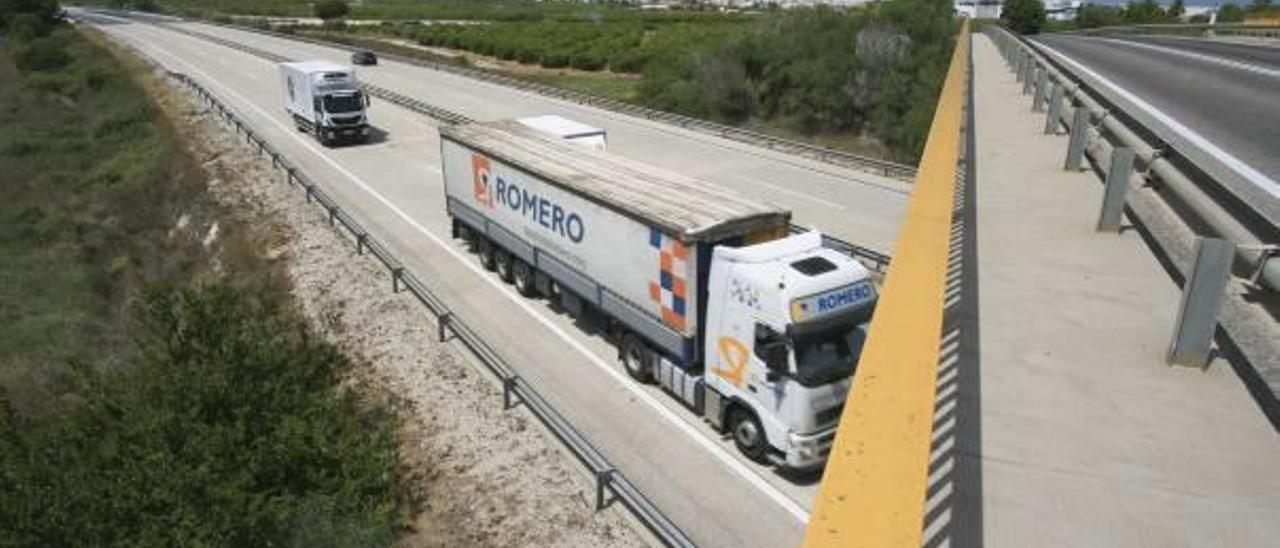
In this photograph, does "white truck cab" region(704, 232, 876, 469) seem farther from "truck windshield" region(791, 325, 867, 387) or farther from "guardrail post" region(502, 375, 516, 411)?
"guardrail post" region(502, 375, 516, 411)

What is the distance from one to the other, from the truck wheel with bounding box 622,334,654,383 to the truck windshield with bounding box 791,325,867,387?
3.58 metres

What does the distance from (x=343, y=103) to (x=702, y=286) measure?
1009 inches

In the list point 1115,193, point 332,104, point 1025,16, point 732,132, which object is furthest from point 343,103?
point 1025,16

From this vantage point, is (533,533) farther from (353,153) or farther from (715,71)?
(715,71)

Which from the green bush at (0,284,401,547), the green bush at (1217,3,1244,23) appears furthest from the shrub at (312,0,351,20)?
the green bush at (0,284,401,547)

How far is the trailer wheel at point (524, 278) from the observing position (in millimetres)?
18891

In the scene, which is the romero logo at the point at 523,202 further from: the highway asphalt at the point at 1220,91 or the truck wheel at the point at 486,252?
the highway asphalt at the point at 1220,91

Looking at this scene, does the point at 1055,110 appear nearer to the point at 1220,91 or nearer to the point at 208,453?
the point at 1220,91

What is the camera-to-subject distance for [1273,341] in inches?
292

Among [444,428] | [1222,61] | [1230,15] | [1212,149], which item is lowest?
[444,428]

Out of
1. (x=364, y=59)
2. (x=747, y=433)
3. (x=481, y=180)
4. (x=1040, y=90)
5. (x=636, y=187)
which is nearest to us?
(x=747, y=433)

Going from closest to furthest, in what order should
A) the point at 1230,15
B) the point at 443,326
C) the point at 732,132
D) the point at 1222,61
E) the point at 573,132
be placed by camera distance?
the point at 443,326
the point at 573,132
the point at 1222,61
the point at 732,132
the point at 1230,15

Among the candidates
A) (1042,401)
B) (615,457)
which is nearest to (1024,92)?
(615,457)

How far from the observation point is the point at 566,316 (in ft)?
60.2
